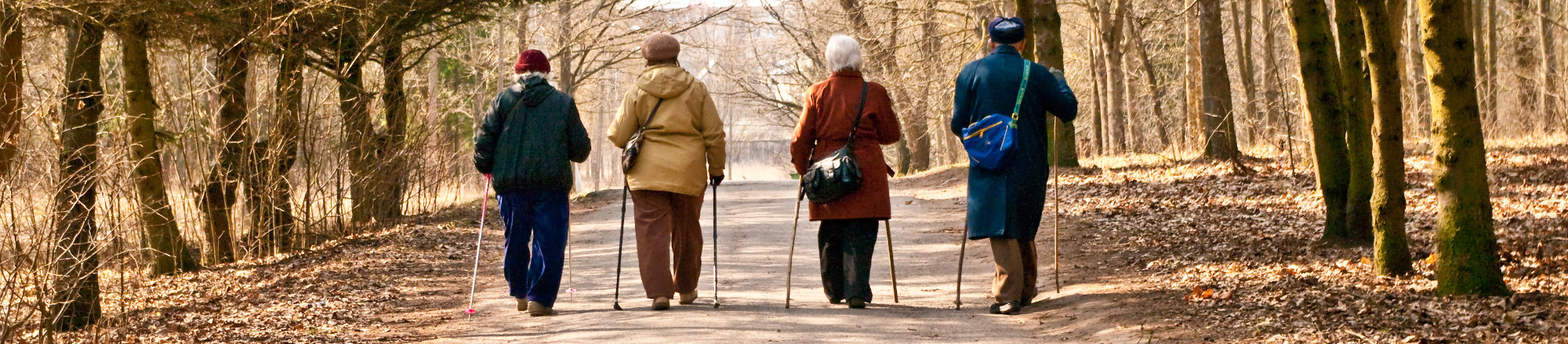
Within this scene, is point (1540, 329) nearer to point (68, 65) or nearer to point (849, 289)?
point (849, 289)

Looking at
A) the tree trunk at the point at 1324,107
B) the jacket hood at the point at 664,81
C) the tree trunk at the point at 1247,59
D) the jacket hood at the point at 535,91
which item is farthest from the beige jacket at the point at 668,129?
the tree trunk at the point at 1247,59

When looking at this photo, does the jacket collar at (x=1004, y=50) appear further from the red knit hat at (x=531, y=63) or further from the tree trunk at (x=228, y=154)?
the tree trunk at (x=228, y=154)

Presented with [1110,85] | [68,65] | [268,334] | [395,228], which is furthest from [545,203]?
[1110,85]

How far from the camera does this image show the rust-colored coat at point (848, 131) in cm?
736

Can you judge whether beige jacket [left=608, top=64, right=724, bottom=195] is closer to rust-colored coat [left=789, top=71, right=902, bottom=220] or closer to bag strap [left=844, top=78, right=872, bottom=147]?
rust-colored coat [left=789, top=71, right=902, bottom=220]

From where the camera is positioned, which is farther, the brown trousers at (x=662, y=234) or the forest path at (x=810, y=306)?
the brown trousers at (x=662, y=234)

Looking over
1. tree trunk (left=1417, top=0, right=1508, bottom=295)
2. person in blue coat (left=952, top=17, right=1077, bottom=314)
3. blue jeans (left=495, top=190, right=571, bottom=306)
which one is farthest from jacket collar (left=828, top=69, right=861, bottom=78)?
tree trunk (left=1417, top=0, right=1508, bottom=295)

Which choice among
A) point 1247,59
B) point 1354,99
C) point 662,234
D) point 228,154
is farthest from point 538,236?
point 1247,59

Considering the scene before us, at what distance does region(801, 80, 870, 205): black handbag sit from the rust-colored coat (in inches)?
1.5

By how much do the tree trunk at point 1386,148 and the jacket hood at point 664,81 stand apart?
12.1 feet

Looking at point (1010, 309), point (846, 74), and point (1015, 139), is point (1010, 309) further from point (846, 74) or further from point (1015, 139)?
point (846, 74)

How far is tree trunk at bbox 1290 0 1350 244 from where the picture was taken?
8195mm

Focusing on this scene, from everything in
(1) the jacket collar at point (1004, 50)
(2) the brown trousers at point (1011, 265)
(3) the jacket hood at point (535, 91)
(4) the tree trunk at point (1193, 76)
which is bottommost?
(2) the brown trousers at point (1011, 265)

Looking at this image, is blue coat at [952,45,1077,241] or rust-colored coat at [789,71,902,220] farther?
rust-colored coat at [789,71,902,220]
